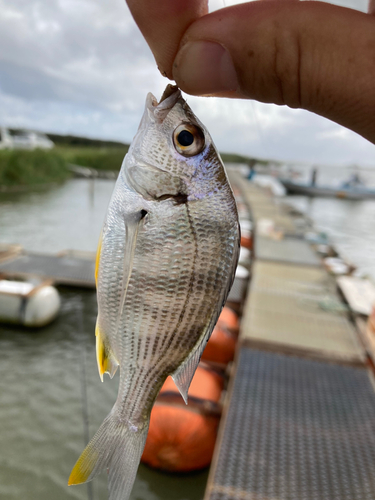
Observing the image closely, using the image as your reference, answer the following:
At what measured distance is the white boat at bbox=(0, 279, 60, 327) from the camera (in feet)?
26.6

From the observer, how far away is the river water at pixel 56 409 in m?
4.93

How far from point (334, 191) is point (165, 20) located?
154 feet

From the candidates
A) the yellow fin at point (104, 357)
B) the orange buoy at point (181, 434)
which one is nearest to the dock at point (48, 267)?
the orange buoy at point (181, 434)

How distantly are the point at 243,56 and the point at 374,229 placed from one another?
31.3 metres

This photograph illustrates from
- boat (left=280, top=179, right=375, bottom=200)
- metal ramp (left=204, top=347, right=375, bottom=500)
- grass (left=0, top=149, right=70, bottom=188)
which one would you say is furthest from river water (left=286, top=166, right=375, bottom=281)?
grass (left=0, top=149, right=70, bottom=188)

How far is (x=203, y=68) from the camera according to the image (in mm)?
1058

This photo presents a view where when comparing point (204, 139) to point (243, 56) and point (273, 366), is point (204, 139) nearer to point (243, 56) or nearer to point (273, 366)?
point (243, 56)

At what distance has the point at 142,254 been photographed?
3.70 feet

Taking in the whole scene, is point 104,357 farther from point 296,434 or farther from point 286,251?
point 286,251

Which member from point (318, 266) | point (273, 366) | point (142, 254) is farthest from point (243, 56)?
point (318, 266)

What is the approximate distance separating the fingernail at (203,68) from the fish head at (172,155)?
100mm

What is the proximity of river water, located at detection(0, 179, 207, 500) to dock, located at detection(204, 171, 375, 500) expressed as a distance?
5.07 feet

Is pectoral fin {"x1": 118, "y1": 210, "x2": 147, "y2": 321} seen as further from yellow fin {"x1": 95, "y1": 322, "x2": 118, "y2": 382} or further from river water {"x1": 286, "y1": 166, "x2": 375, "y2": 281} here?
river water {"x1": 286, "y1": 166, "x2": 375, "y2": 281}

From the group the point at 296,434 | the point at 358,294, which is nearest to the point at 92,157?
the point at 358,294
